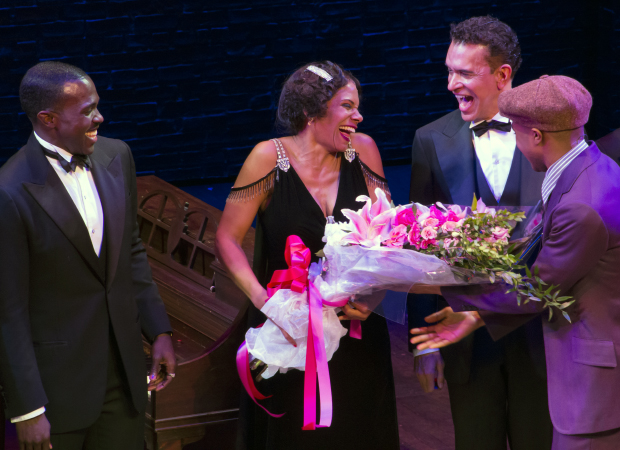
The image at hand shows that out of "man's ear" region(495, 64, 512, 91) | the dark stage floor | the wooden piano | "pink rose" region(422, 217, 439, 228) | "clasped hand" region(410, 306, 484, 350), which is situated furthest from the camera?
the dark stage floor

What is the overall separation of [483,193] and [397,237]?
19.2 inches

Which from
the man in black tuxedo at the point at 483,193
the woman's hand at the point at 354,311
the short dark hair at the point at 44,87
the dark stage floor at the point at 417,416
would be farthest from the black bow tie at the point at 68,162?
the dark stage floor at the point at 417,416

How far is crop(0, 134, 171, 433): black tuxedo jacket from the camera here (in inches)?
73.6

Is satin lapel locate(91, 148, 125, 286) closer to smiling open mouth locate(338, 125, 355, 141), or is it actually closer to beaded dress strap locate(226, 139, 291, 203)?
beaded dress strap locate(226, 139, 291, 203)

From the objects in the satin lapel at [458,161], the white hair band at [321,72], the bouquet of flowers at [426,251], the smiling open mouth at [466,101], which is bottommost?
the bouquet of flowers at [426,251]

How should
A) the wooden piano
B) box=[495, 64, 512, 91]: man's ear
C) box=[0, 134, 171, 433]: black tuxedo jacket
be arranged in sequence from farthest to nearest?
1. the wooden piano
2. box=[495, 64, 512, 91]: man's ear
3. box=[0, 134, 171, 433]: black tuxedo jacket

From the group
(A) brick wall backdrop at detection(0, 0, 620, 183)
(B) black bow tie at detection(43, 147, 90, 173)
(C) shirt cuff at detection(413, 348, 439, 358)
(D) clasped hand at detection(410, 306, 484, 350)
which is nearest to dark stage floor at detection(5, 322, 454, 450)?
(C) shirt cuff at detection(413, 348, 439, 358)

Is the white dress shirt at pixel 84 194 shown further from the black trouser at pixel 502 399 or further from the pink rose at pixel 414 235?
the black trouser at pixel 502 399

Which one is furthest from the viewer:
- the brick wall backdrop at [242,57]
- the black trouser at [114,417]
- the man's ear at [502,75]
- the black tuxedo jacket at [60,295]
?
the brick wall backdrop at [242,57]

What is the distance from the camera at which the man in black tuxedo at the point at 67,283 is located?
1.88 m

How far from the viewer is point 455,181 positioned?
93.4 inches

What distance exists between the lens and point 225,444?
2.65m

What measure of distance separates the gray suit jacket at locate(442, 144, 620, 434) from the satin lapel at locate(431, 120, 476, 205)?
1.25 ft

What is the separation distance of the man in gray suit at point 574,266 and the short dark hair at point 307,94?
577 mm
